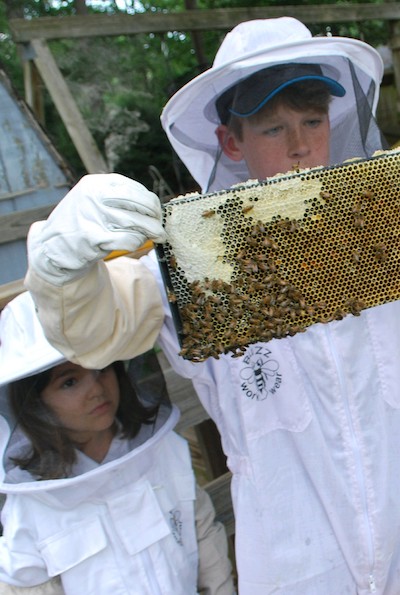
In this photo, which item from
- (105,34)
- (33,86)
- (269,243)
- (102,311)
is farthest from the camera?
(33,86)

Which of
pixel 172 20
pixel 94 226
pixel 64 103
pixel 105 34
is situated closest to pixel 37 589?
pixel 94 226

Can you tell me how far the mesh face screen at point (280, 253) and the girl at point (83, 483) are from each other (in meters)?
0.51

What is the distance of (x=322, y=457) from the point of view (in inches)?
62.8

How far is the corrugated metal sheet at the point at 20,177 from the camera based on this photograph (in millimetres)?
3568

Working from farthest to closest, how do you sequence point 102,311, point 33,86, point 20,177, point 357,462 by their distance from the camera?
point 33,86 → point 20,177 → point 357,462 → point 102,311

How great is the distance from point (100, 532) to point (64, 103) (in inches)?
119

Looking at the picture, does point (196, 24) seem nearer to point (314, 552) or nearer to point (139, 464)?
point (139, 464)

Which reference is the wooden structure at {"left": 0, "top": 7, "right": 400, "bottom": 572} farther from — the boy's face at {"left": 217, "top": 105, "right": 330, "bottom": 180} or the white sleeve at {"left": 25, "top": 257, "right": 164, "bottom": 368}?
the boy's face at {"left": 217, "top": 105, "right": 330, "bottom": 180}

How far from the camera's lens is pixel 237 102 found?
5.74 feet

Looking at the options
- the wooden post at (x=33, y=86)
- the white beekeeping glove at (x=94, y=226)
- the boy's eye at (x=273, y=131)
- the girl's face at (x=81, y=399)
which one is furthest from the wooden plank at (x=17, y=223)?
the white beekeeping glove at (x=94, y=226)

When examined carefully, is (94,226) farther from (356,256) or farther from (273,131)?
(273,131)

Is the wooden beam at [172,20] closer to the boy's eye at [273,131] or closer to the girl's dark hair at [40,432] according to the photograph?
the boy's eye at [273,131]

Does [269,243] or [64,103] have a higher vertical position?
[64,103]

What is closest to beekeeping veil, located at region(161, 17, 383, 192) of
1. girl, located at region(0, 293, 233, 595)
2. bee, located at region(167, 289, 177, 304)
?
bee, located at region(167, 289, 177, 304)
